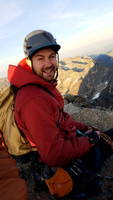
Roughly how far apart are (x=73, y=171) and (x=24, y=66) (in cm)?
232

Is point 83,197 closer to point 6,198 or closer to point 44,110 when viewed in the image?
point 44,110

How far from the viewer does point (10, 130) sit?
6004mm

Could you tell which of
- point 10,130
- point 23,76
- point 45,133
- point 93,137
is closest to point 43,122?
point 45,133

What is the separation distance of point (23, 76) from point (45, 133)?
1262mm

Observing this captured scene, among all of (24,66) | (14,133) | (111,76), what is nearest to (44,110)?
(14,133)

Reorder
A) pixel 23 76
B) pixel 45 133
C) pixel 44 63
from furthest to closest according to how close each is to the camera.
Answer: pixel 44 63
pixel 23 76
pixel 45 133

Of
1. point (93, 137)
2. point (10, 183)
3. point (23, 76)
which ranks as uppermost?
point (23, 76)

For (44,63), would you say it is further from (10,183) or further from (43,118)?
(10,183)

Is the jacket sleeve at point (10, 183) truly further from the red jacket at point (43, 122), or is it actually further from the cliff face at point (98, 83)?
the cliff face at point (98, 83)

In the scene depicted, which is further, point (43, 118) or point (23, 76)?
point (23, 76)

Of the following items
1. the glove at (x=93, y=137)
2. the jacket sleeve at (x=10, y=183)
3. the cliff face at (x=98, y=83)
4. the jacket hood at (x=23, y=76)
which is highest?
the jacket hood at (x=23, y=76)

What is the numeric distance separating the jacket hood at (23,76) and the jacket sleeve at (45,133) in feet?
1.64

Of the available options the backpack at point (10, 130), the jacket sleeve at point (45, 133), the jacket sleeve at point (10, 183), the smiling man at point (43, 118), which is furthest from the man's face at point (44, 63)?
the jacket sleeve at point (10, 183)

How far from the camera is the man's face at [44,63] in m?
6.36
